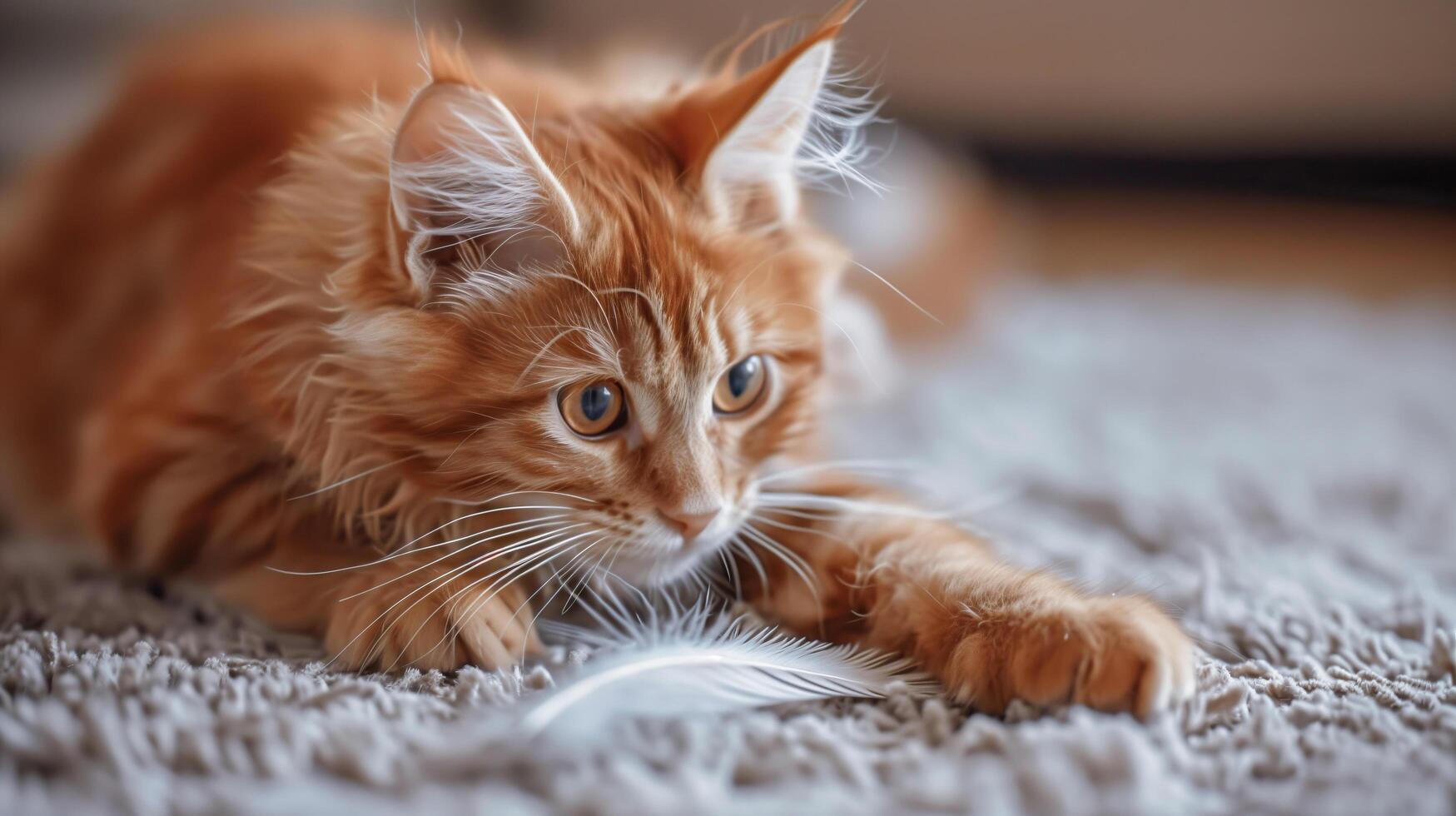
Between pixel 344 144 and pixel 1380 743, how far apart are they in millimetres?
1117

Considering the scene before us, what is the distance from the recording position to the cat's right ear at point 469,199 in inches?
36.2

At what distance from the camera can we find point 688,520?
3.25 ft

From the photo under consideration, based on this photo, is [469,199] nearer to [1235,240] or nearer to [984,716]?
[984,716]

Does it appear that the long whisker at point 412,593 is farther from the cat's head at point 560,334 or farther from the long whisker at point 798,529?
the long whisker at point 798,529

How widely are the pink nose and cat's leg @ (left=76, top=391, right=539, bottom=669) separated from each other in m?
0.17

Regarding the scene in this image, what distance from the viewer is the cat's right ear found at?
36.2 inches

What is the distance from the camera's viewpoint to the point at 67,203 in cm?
157

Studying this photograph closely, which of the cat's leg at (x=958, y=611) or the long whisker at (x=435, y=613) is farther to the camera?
the long whisker at (x=435, y=613)

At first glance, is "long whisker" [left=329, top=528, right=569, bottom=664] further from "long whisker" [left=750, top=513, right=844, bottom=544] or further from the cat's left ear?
the cat's left ear

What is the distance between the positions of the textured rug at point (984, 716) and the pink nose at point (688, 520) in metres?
0.16

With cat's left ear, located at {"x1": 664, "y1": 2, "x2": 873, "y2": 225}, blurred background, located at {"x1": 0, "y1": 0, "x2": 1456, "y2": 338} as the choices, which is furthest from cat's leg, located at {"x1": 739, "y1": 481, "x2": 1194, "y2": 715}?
blurred background, located at {"x1": 0, "y1": 0, "x2": 1456, "y2": 338}

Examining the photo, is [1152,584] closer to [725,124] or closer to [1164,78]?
[725,124]

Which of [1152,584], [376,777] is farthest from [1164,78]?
[376,777]

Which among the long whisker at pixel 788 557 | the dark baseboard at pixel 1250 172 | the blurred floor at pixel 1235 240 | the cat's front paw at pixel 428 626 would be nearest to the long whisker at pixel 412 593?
the cat's front paw at pixel 428 626
